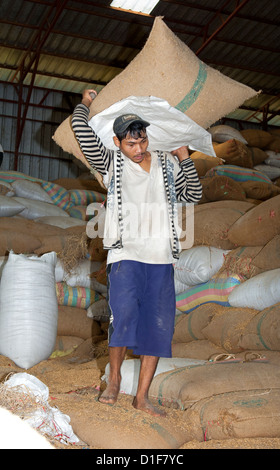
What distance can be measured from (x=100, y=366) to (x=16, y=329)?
2.12 ft

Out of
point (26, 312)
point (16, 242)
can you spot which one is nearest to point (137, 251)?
point (26, 312)

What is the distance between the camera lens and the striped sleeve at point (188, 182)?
2648 millimetres

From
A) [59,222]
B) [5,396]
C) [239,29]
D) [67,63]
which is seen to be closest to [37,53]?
[67,63]

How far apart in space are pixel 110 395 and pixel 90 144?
1.10m

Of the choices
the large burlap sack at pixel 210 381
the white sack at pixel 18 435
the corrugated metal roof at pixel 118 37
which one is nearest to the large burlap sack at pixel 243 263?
the large burlap sack at pixel 210 381

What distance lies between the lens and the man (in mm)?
2396

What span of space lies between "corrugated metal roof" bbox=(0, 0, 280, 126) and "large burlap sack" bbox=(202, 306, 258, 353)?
723 centimetres

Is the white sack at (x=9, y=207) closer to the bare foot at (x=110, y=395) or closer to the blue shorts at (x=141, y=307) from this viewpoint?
the blue shorts at (x=141, y=307)

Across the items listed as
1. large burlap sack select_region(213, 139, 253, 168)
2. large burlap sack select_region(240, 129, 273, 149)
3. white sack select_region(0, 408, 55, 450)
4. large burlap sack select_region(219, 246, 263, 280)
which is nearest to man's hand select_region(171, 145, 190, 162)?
large burlap sack select_region(219, 246, 263, 280)

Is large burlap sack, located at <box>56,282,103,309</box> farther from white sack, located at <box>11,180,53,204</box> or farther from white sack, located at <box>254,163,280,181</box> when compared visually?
white sack, located at <box>254,163,280,181</box>

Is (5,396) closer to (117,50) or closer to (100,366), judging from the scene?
(100,366)

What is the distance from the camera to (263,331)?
318cm

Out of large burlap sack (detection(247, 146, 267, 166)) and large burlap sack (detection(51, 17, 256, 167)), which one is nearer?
large burlap sack (detection(51, 17, 256, 167))

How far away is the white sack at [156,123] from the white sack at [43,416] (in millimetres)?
1183
